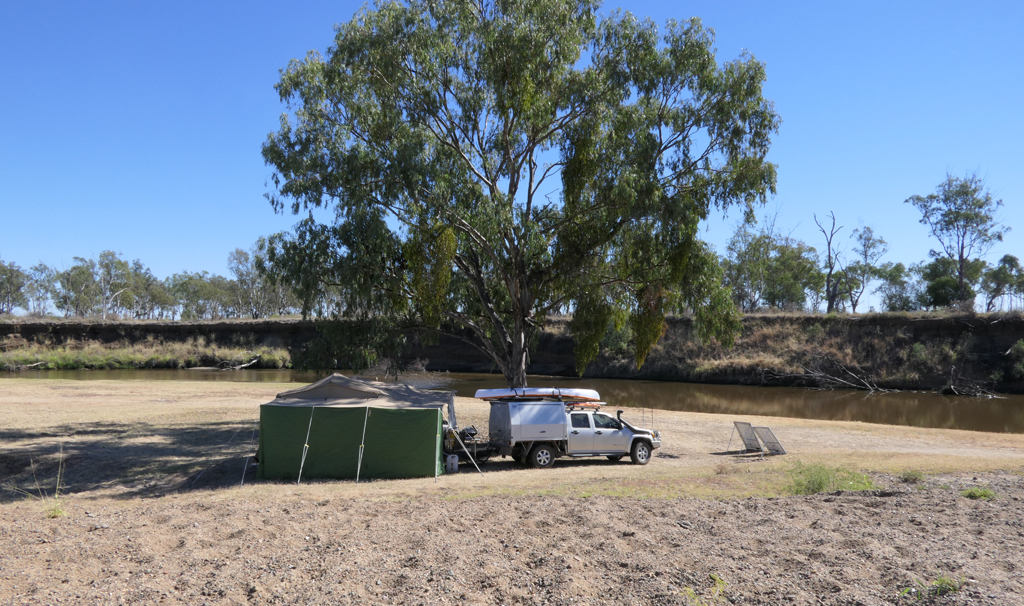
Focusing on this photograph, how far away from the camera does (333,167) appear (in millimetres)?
17906

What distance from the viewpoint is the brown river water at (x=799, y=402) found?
1204 inches

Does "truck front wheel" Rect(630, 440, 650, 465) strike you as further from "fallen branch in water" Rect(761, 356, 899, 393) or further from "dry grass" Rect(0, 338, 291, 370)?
"dry grass" Rect(0, 338, 291, 370)

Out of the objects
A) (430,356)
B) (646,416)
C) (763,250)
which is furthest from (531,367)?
(646,416)

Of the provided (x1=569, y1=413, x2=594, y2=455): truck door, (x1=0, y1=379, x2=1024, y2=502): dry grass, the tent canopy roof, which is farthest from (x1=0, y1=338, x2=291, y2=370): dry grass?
(x1=569, y1=413, x2=594, y2=455): truck door

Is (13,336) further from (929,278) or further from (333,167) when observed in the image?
Result: (929,278)

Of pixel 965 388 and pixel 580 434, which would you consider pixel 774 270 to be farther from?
pixel 580 434

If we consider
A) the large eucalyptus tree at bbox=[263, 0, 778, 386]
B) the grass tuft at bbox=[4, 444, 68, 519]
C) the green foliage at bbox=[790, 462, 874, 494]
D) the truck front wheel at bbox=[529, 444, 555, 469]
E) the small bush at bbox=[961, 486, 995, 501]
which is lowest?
the grass tuft at bbox=[4, 444, 68, 519]

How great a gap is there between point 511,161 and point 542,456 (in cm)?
892

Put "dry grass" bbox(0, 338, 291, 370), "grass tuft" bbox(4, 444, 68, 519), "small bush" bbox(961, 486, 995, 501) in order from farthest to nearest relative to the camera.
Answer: "dry grass" bbox(0, 338, 291, 370) < "small bush" bbox(961, 486, 995, 501) < "grass tuft" bbox(4, 444, 68, 519)

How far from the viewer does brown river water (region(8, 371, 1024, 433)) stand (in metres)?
30.6

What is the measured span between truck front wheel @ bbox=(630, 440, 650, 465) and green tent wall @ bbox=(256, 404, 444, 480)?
5172mm

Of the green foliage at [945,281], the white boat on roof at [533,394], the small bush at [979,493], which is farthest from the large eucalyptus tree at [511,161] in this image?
the green foliage at [945,281]

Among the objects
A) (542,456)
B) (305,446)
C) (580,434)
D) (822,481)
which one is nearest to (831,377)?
(580,434)

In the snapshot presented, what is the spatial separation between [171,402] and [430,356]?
35.4 metres
